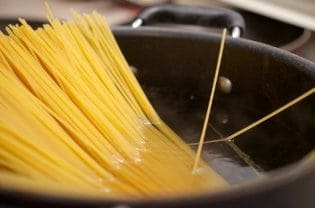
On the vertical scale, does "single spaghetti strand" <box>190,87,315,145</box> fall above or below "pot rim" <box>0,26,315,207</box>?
above

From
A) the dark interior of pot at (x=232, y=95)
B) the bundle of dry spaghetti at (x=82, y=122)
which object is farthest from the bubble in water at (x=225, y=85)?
the bundle of dry spaghetti at (x=82, y=122)

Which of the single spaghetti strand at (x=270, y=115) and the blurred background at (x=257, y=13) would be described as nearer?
the single spaghetti strand at (x=270, y=115)

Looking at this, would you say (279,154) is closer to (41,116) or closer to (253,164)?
(253,164)

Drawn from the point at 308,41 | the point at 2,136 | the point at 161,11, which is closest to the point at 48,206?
the point at 2,136

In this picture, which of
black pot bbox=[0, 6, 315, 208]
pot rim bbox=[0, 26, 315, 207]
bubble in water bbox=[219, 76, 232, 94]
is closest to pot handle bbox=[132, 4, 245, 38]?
black pot bbox=[0, 6, 315, 208]

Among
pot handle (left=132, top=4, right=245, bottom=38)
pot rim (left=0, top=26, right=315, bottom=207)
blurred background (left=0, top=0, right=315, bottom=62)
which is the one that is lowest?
pot rim (left=0, top=26, right=315, bottom=207)

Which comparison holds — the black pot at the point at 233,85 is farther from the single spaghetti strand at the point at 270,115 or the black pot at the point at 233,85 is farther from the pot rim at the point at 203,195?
the pot rim at the point at 203,195

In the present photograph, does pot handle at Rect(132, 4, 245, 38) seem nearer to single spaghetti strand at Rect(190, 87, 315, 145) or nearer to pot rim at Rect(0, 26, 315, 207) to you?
single spaghetti strand at Rect(190, 87, 315, 145)

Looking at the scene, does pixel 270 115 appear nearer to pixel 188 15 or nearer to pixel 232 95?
pixel 232 95
